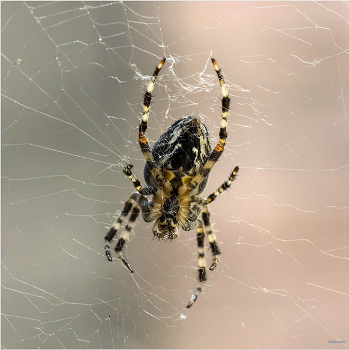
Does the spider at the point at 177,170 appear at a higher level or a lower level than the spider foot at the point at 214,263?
higher

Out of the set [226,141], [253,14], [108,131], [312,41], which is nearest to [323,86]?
[312,41]

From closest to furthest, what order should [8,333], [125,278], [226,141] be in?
[226,141]
[8,333]
[125,278]

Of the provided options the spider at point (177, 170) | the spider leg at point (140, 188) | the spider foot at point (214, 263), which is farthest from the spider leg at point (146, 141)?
the spider foot at point (214, 263)

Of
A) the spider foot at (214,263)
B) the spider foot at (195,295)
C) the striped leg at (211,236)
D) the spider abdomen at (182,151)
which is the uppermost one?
the spider abdomen at (182,151)

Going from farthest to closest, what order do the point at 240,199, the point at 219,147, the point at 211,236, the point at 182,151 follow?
the point at 240,199 → the point at 211,236 → the point at 219,147 → the point at 182,151

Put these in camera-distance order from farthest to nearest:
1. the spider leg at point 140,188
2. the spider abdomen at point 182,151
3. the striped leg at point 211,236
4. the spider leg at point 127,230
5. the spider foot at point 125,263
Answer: the striped leg at point 211,236, the spider leg at point 127,230, the spider foot at point 125,263, the spider leg at point 140,188, the spider abdomen at point 182,151

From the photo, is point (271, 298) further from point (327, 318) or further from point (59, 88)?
point (59, 88)

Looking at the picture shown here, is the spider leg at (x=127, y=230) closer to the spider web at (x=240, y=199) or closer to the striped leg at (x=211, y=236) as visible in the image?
the striped leg at (x=211, y=236)

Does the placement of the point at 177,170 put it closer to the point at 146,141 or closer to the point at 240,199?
the point at 146,141

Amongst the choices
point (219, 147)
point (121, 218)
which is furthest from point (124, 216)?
point (219, 147)
